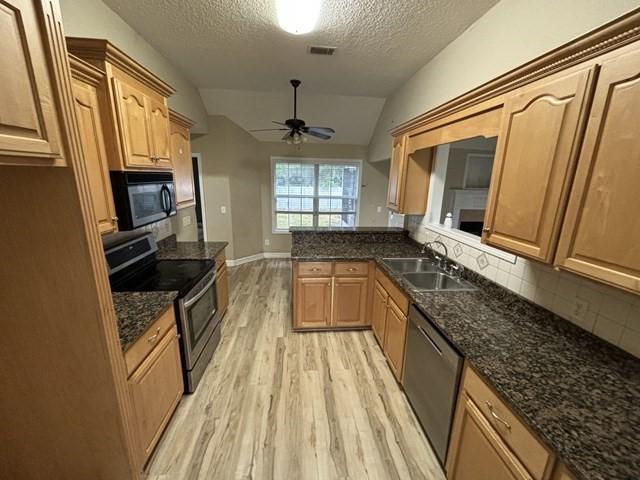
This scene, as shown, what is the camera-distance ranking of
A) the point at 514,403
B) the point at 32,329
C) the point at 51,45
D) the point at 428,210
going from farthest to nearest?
the point at 428,210
the point at 32,329
the point at 514,403
the point at 51,45

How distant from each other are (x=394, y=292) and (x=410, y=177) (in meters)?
1.32

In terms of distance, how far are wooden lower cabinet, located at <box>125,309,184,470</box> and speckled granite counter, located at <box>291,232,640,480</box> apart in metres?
1.70

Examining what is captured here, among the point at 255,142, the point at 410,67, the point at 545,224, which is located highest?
the point at 410,67

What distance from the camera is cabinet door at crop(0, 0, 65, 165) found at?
75 centimetres

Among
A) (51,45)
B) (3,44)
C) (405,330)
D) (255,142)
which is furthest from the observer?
(255,142)

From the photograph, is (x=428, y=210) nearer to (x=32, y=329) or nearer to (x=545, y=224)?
(x=545, y=224)

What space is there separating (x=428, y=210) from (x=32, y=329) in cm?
315

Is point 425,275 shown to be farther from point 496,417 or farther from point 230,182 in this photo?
point 230,182

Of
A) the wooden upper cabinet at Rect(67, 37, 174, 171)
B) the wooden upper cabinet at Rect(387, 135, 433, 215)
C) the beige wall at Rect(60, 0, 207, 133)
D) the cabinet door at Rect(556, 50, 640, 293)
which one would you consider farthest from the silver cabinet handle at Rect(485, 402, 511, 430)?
the beige wall at Rect(60, 0, 207, 133)

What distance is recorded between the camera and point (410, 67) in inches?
118

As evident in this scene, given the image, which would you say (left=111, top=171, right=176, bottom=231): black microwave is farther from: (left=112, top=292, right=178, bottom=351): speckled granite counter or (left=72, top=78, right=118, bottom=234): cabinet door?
(left=112, top=292, right=178, bottom=351): speckled granite counter

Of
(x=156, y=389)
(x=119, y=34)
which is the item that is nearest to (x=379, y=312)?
(x=156, y=389)

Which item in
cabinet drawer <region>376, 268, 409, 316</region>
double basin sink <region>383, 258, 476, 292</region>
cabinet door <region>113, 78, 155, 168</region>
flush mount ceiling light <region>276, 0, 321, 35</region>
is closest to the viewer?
cabinet door <region>113, 78, 155, 168</region>

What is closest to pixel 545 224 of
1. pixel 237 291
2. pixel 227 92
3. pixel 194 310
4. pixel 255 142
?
pixel 194 310
